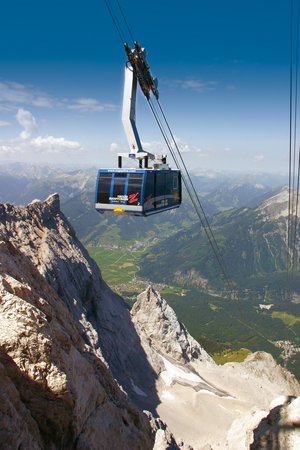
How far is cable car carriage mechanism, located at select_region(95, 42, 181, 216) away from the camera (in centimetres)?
2516

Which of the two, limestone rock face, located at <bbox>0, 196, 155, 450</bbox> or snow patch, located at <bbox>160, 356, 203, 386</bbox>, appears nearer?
limestone rock face, located at <bbox>0, 196, 155, 450</bbox>

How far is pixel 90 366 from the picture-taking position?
16.6 meters

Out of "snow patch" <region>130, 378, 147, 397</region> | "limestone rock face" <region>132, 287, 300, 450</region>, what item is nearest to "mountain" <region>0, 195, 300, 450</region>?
"limestone rock face" <region>132, 287, 300, 450</region>

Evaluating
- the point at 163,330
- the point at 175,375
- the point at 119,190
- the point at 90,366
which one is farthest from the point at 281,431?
the point at 163,330

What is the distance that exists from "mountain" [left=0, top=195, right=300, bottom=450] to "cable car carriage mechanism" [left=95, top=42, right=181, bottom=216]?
8187mm

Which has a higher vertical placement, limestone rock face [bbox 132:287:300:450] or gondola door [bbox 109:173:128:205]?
gondola door [bbox 109:173:128:205]

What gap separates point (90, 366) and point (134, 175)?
1391 cm

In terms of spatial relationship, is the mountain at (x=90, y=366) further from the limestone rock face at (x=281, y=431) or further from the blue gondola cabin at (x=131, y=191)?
the blue gondola cabin at (x=131, y=191)

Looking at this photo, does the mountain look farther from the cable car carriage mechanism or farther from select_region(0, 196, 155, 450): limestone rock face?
the cable car carriage mechanism

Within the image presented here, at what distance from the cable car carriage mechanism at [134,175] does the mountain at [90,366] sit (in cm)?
819

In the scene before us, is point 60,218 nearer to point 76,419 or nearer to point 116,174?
point 116,174

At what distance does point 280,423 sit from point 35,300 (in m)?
17.4

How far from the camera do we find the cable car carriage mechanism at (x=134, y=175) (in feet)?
82.5

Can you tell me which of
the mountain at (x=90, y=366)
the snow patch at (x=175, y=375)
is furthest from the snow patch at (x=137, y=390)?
the snow patch at (x=175, y=375)
